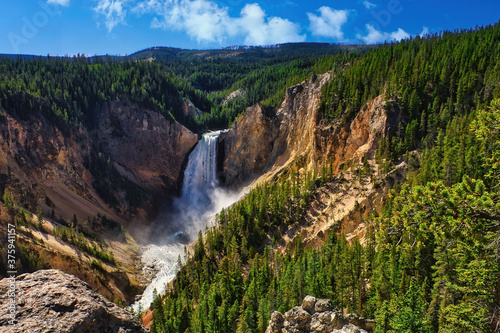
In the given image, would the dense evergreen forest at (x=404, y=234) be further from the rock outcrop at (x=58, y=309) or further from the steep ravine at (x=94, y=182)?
the steep ravine at (x=94, y=182)

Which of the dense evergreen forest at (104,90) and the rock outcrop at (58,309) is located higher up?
the dense evergreen forest at (104,90)

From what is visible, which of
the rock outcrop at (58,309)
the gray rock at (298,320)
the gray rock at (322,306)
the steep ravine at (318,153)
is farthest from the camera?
the steep ravine at (318,153)

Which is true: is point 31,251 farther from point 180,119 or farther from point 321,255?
point 180,119

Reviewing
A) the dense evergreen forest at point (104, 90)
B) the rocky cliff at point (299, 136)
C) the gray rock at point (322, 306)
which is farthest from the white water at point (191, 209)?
Answer: the gray rock at point (322, 306)

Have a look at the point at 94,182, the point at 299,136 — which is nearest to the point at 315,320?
the point at 299,136

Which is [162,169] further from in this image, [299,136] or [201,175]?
[299,136]

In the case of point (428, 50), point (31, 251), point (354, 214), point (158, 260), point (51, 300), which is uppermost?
point (428, 50)

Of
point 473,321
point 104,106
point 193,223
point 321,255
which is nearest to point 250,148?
point 193,223

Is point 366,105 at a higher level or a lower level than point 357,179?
higher
